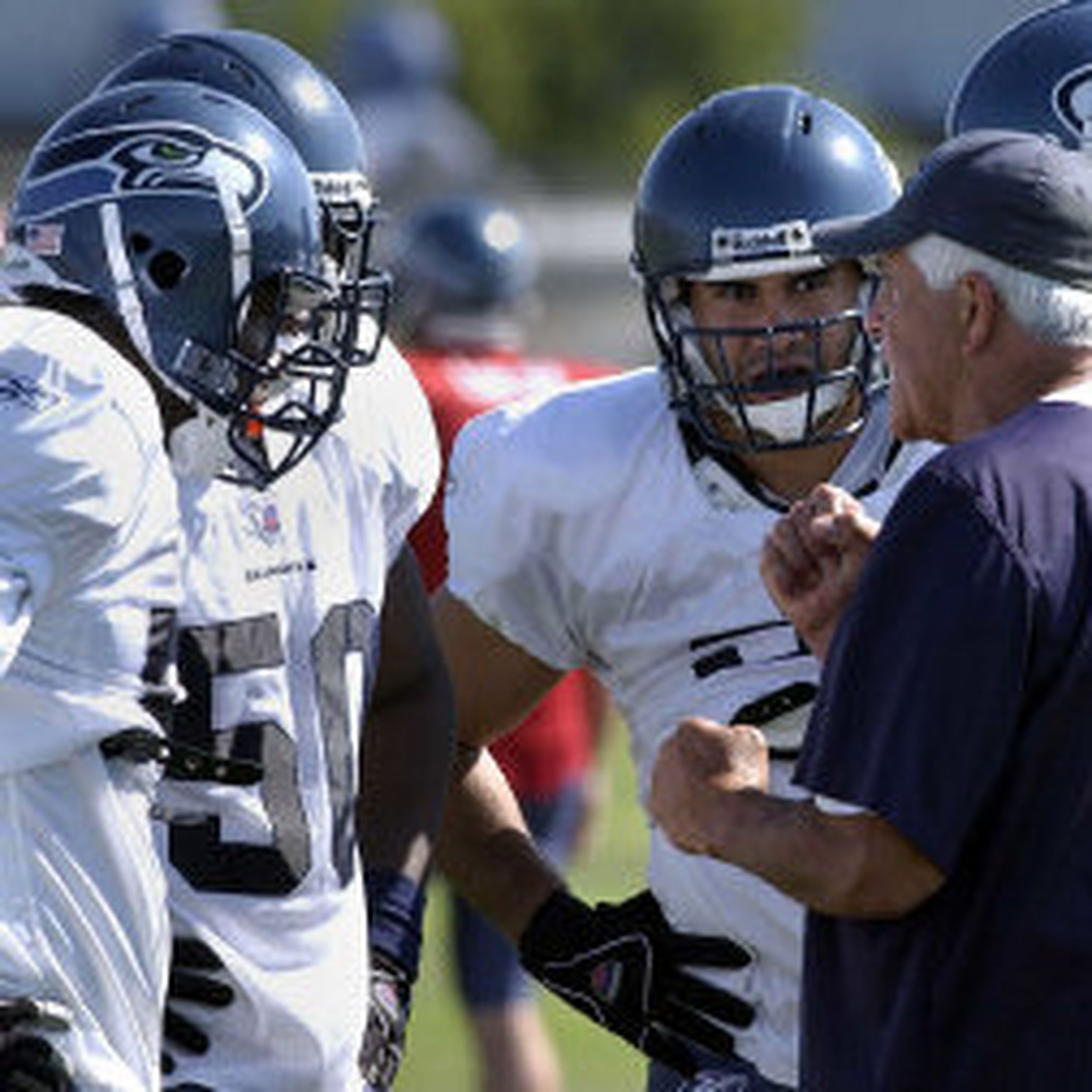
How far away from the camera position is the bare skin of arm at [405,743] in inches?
170

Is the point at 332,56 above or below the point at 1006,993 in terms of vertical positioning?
below

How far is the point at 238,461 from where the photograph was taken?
3.91 m

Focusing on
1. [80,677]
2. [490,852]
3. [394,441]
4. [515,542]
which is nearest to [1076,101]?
[515,542]

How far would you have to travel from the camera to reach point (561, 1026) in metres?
8.54

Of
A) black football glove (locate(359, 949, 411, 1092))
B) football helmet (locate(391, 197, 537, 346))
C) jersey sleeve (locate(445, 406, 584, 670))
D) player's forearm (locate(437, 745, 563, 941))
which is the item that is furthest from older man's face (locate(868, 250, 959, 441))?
football helmet (locate(391, 197, 537, 346))

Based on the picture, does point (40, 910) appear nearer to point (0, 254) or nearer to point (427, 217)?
point (0, 254)

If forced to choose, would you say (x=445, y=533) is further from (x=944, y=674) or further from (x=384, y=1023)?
(x=944, y=674)

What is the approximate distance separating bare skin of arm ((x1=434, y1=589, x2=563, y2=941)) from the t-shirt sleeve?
1.30 metres

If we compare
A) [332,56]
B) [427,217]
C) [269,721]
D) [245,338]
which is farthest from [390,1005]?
[332,56]

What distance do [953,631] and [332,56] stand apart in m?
26.6

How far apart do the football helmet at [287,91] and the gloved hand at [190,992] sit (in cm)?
119

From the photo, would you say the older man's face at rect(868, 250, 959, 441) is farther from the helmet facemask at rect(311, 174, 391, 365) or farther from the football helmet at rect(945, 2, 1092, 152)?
the football helmet at rect(945, 2, 1092, 152)

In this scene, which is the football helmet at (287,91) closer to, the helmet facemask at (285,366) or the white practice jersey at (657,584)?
the white practice jersey at (657,584)

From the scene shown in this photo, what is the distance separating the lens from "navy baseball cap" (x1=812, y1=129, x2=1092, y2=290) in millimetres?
3506
